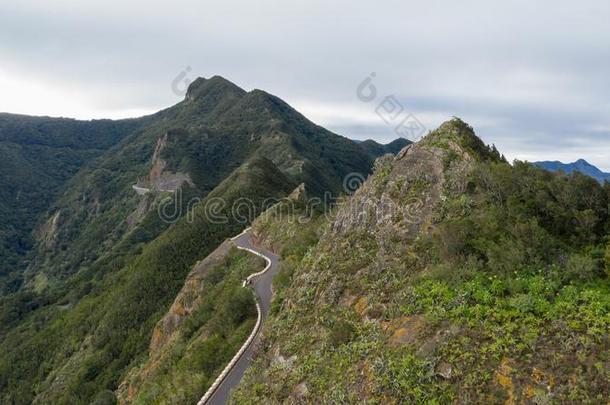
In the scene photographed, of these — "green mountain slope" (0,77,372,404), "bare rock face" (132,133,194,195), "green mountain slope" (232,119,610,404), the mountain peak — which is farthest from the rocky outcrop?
"bare rock face" (132,133,194,195)

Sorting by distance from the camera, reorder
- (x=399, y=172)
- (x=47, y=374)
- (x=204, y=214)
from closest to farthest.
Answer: (x=399, y=172) → (x=47, y=374) → (x=204, y=214)

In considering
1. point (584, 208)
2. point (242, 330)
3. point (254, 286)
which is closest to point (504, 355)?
point (584, 208)

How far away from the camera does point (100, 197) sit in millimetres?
193125

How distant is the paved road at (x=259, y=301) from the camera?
20.2 meters

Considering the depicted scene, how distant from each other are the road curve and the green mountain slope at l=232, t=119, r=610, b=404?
3.36 m

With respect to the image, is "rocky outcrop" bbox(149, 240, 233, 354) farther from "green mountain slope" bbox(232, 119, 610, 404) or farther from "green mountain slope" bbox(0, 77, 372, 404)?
"green mountain slope" bbox(232, 119, 610, 404)

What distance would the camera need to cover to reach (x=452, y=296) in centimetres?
1320

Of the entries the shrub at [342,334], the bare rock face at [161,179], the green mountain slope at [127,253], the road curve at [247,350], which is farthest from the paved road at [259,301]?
the bare rock face at [161,179]

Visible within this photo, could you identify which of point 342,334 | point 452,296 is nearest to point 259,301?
point 342,334

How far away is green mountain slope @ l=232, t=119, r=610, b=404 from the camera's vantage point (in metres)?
10.8

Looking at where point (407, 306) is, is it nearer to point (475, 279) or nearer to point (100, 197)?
point (475, 279)

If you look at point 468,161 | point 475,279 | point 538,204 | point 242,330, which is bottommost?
point 242,330

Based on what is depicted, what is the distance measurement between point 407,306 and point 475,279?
218 centimetres

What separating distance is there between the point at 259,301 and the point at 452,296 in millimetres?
19100
